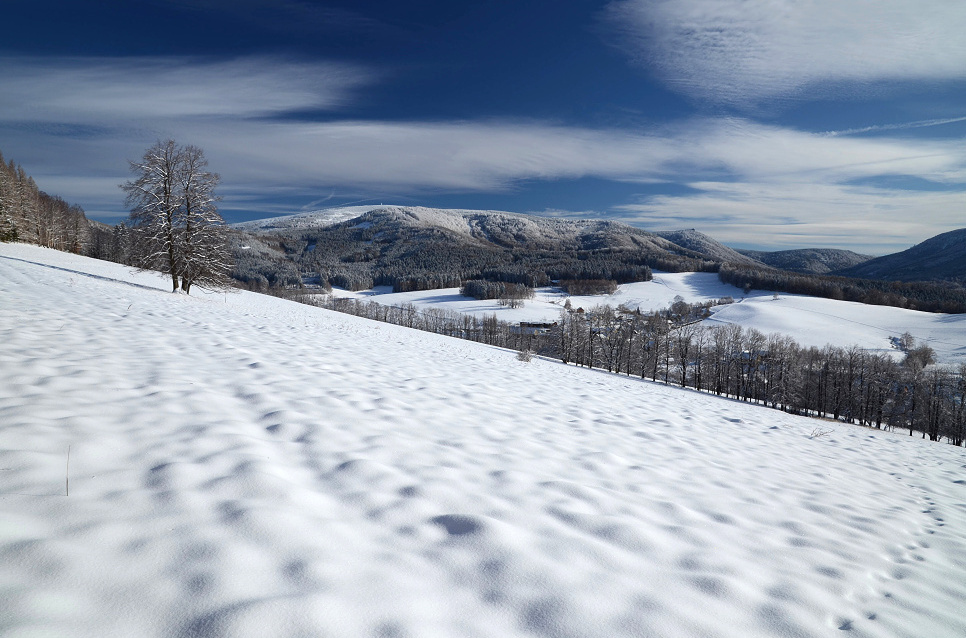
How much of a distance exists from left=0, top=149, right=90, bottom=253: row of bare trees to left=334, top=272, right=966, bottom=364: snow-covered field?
81919mm

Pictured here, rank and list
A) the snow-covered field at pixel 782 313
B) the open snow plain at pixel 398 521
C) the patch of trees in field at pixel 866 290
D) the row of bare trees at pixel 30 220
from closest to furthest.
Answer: the open snow plain at pixel 398 521
the row of bare trees at pixel 30 220
the snow-covered field at pixel 782 313
the patch of trees in field at pixel 866 290

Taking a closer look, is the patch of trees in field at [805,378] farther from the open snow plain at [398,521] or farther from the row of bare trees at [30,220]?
the row of bare trees at [30,220]

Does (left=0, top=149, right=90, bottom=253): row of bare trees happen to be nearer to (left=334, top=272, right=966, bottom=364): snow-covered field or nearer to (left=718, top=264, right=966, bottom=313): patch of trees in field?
(left=334, top=272, right=966, bottom=364): snow-covered field

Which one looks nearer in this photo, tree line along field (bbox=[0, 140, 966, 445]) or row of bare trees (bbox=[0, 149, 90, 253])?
tree line along field (bbox=[0, 140, 966, 445])

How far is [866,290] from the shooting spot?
142m

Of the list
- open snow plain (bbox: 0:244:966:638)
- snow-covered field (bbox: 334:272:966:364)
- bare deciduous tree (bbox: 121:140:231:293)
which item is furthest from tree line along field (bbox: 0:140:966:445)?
open snow plain (bbox: 0:244:966:638)

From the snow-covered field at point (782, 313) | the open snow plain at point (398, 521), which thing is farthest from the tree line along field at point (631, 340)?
the open snow plain at point (398, 521)

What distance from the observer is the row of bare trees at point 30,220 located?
1499 inches

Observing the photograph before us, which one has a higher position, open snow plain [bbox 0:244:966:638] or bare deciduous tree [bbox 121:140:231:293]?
bare deciduous tree [bbox 121:140:231:293]

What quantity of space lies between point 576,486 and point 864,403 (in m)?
63.7

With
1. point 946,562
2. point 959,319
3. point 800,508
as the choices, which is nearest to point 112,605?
point 800,508

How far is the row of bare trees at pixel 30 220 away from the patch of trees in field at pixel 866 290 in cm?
18455

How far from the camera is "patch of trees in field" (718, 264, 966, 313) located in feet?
427

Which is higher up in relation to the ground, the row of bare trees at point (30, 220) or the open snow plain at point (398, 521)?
the row of bare trees at point (30, 220)
